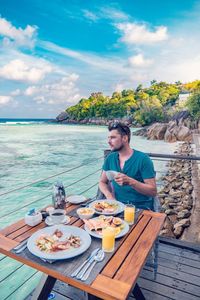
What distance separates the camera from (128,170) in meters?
2.05

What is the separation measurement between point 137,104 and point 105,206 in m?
58.5

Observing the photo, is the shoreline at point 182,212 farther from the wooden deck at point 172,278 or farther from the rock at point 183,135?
the rock at point 183,135

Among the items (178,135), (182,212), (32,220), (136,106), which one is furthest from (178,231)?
(136,106)

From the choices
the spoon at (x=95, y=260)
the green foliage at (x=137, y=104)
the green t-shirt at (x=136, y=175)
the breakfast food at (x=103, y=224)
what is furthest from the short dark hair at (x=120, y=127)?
the green foliage at (x=137, y=104)

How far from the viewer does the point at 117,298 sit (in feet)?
2.92

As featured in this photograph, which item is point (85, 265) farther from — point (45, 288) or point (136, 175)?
point (136, 175)

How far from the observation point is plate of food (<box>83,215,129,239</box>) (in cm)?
134

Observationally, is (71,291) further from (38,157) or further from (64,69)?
(64,69)

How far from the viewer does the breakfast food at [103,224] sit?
1363 millimetres

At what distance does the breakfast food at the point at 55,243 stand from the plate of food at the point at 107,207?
38 centimetres

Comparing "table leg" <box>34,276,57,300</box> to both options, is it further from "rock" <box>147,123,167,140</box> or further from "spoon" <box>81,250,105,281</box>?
"rock" <box>147,123,167,140</box>

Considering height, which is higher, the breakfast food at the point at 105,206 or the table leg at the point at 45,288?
the breakfast food at the point at 105,206

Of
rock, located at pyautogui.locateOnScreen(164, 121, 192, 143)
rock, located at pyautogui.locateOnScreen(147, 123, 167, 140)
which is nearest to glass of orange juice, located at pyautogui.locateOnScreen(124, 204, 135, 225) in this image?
rock, located at pyautogui.locateOnScreen(164, 121, 192, 143)

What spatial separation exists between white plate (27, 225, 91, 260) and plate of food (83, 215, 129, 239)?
0.20ft
